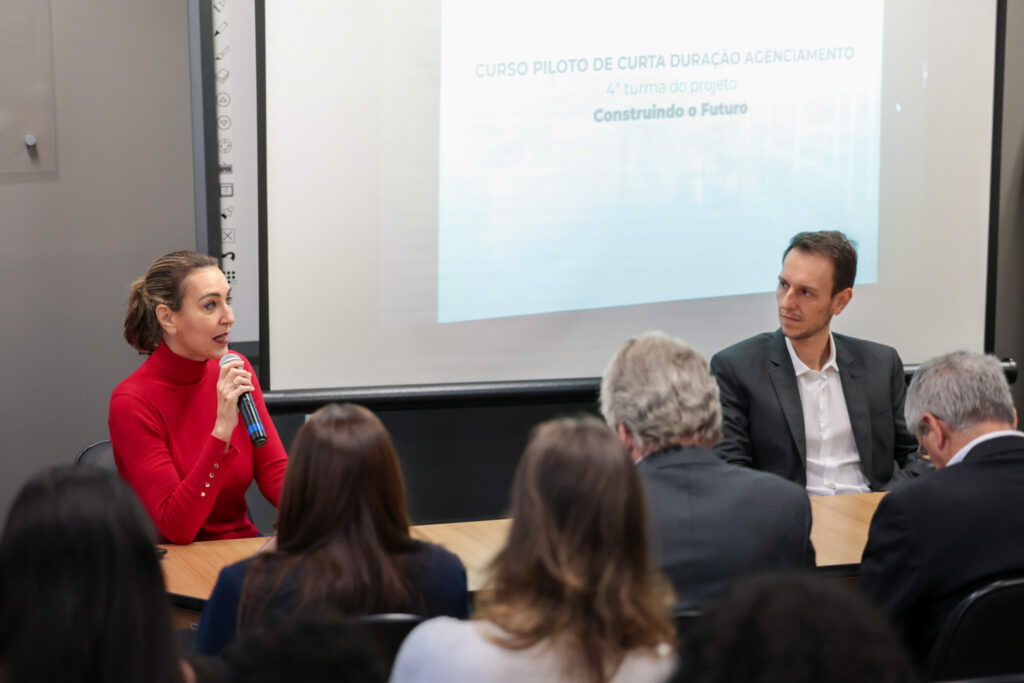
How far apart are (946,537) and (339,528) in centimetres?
110

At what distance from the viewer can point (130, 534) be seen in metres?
1.08

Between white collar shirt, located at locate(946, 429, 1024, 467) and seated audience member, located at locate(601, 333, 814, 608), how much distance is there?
1.23ft

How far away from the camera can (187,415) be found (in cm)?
263

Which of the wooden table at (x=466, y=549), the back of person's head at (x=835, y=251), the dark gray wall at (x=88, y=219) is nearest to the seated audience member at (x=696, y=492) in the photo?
the wooden table at (x=466, y=549)

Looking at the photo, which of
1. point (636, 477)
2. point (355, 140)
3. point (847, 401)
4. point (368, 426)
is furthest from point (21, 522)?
point (847, 401)

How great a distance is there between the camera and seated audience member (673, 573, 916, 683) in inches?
31.4

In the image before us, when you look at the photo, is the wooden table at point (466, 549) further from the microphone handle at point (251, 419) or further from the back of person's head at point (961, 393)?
the back of person's head at point (961, 393)

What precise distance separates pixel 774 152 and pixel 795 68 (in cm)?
31

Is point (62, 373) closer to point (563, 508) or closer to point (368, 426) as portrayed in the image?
point (368, 426)

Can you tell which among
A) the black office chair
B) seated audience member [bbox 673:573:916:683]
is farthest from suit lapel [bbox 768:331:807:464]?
seated audience member [bbox 673:573:916:683]

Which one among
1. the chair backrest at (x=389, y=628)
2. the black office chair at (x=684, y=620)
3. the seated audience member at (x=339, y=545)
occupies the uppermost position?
the seated audience member at (x=339, y=545)

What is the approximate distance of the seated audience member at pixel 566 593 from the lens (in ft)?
4.25

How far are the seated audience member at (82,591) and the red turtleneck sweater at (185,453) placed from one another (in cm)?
134

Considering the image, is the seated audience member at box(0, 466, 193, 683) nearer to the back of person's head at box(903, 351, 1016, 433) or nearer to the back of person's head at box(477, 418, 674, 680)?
the back of person's head at box(477, 418, 674, 680)
